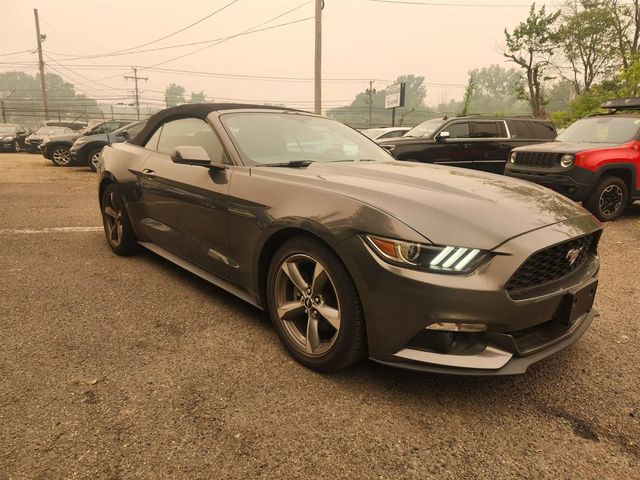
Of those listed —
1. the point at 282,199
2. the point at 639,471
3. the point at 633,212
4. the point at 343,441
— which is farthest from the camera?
the point at 633,212

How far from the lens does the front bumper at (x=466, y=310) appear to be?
6.07ft

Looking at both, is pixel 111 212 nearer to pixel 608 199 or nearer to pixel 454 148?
pixel 608 199

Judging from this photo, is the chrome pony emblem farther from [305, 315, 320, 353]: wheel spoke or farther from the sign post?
the sign post

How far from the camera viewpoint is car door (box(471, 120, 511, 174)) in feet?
31.2

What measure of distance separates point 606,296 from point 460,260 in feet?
8.03

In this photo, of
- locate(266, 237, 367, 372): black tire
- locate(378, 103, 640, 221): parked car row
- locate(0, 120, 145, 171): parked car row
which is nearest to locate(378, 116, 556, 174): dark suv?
locate(378, 103, 640, 221): parked car row

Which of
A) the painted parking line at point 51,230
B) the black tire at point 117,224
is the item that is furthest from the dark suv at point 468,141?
the black tire at point 117,224

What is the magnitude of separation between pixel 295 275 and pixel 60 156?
14949mm

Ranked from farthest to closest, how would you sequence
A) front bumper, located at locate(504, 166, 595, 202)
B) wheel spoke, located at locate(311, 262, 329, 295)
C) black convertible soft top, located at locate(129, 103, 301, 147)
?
front bumper, located at locate(504, 166, 595, 202)
black convertible soft top, located at locate(129, 103, 301, 147)
wheel spoke, located at locate(311, 262, 329, 295)

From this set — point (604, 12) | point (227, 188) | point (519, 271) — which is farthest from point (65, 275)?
point (604, 12)

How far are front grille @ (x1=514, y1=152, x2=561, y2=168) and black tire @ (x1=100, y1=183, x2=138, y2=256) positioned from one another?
19.2 feet

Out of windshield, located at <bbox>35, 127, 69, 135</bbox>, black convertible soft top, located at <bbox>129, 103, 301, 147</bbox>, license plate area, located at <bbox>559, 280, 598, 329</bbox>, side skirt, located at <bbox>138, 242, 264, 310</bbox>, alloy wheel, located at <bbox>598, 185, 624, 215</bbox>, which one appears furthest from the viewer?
windshield, located at <bbox>35, 127, 69, 135</bbox>

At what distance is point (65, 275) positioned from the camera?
3803 millimetres

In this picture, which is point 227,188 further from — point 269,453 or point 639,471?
point 639,471
